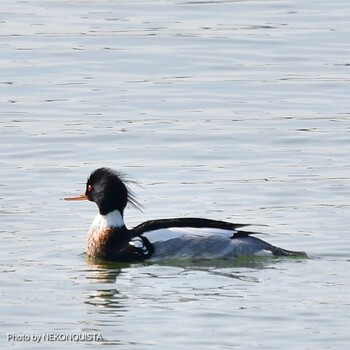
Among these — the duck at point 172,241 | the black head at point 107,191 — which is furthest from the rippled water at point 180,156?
the black head at point 107,191

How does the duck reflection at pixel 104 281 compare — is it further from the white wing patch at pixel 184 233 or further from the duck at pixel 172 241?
the white wing patch at pixel 184 233

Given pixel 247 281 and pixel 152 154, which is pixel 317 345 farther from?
pixel 152 154

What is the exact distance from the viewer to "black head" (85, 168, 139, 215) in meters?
16.9

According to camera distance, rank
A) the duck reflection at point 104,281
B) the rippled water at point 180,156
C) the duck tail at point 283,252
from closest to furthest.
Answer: the rippled water at point 180,156 < the duck reflection at point 104,281 < the duck tail at point 283,252

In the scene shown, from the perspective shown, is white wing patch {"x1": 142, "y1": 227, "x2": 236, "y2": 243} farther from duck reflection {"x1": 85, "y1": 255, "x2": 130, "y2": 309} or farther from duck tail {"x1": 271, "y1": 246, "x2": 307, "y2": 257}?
duck tail {"x1": 271, "y1": 246, "x2": 307, "y2": 257}

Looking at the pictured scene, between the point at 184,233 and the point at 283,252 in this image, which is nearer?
the point at 283,252

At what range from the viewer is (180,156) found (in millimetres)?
20422

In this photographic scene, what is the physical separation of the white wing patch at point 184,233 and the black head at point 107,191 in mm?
672

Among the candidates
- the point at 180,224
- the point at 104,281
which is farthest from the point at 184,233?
the point at 104,281

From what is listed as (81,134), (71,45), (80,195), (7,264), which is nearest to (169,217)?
(80,195)

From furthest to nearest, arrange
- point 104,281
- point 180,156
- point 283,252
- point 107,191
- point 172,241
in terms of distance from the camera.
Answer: point 180,156 → point 107,191 → point 172,241 → point 283,252 → point 104,281

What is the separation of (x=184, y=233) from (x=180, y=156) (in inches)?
160

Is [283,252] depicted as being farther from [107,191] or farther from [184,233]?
[107,191]

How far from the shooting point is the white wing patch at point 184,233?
16359mm
